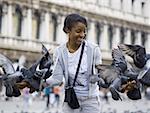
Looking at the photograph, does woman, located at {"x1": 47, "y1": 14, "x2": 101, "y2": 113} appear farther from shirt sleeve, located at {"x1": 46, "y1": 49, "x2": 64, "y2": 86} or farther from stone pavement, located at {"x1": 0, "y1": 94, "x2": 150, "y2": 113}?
stone pavement, located at {"x1": 0, "y1": 94, "x2": 150, "y2": 113}

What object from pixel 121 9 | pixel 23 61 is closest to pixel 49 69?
pixel 23 61

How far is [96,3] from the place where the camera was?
36.6 m

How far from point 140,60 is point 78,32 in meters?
0.66

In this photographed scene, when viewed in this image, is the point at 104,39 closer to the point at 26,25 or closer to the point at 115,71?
the point at 26,25

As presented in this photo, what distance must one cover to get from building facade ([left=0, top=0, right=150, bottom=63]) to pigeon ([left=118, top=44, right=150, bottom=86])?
2350 cm

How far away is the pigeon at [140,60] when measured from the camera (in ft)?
14.5

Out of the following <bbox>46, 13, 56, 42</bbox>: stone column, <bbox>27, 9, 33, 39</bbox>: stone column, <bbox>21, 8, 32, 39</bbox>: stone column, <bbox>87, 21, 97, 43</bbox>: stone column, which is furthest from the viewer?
<bbox>87, 21, 97, 43</bbox>: stone column

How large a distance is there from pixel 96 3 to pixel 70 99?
32.7 meters

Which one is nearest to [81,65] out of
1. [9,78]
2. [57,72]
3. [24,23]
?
[57,72]

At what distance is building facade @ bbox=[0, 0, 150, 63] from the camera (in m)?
28.9

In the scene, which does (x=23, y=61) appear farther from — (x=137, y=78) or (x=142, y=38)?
(x=137, y=78)

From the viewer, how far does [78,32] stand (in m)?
4.25

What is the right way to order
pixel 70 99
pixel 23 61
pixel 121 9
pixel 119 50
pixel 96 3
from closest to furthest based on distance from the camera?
pixel 70 99
pixel 119 50
pixel 23 61
pixel 96 3
pixel 121 9

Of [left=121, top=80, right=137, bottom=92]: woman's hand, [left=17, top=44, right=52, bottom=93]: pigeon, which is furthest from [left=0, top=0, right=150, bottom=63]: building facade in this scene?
→ [left=121, top=80, right=137, bottom=92]: woman's hand
